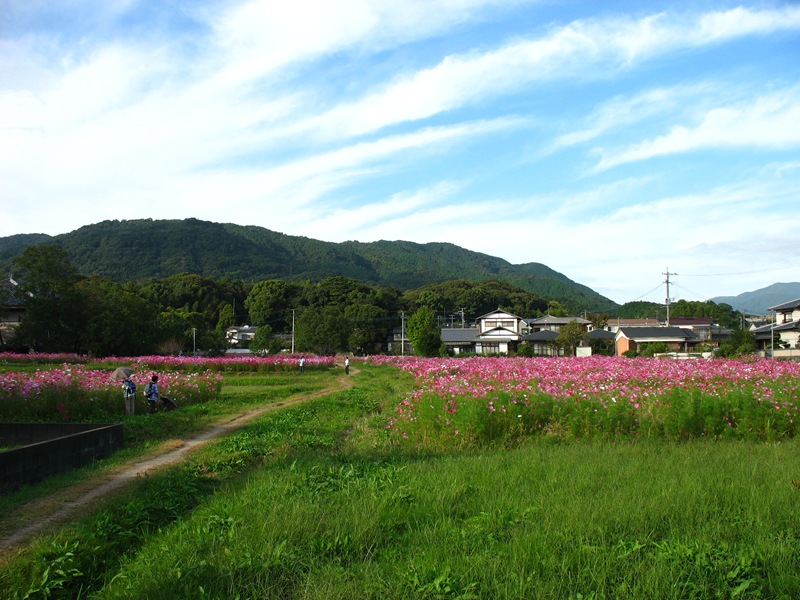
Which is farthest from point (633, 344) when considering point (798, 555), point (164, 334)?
point (798, 555)

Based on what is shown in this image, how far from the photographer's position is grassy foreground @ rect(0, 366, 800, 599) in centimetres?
422

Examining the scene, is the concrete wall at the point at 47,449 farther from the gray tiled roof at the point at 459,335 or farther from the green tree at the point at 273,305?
the green tree at the point at 273,305

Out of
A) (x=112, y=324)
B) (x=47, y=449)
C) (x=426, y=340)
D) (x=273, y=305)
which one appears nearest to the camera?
(x=47, y=449)

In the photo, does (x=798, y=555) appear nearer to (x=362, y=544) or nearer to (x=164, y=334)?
(x=362, y=544)

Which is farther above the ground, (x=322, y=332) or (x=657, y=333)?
(x=322, y=332)

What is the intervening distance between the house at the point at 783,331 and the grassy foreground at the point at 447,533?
2077 inches

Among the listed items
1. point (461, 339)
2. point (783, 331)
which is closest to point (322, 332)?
point (461, 339)

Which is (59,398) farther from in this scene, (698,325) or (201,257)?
(201,257)

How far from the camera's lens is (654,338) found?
6569 centimetres

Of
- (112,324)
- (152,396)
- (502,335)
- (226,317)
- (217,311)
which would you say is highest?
(217,311)

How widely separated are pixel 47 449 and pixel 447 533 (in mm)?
6483

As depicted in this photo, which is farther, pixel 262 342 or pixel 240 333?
pixel 240 333

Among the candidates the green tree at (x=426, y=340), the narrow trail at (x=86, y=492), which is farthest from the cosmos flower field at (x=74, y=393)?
the green tree at (x=426, y=340)

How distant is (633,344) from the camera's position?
64688 mm
